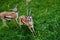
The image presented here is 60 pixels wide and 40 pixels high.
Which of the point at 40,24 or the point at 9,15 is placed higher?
the point at 9,15

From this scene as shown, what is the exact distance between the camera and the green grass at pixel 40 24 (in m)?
8.73

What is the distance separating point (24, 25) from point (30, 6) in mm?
1293

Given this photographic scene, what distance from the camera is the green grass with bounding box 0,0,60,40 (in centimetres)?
873

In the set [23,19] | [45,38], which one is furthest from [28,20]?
[45,38]

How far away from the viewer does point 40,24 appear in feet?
30.0

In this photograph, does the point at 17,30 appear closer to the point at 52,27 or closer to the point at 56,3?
the point at 52,27

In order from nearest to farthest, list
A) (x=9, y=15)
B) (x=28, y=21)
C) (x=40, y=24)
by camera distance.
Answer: (x=28, y=21) → (x=9, y=15) → (x=40, y=24)

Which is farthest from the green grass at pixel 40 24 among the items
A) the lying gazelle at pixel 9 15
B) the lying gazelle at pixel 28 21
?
the lying gazelle at pixel 9 15

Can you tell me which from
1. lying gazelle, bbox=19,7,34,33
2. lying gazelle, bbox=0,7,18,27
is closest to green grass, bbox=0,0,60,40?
lying gazelle, bbox=19,7,34,33

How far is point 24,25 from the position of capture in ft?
29.5

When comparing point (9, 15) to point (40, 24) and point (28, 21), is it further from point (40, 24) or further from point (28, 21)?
point (40, 24)

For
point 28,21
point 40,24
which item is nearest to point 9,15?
point 28,21

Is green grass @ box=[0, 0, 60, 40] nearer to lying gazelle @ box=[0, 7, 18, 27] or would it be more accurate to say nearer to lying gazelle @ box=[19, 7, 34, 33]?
lying gazelle @ box=[19, 7, 34, 33]

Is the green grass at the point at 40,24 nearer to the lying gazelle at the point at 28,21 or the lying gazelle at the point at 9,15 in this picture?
the lying gazelle at the point at 28,21
